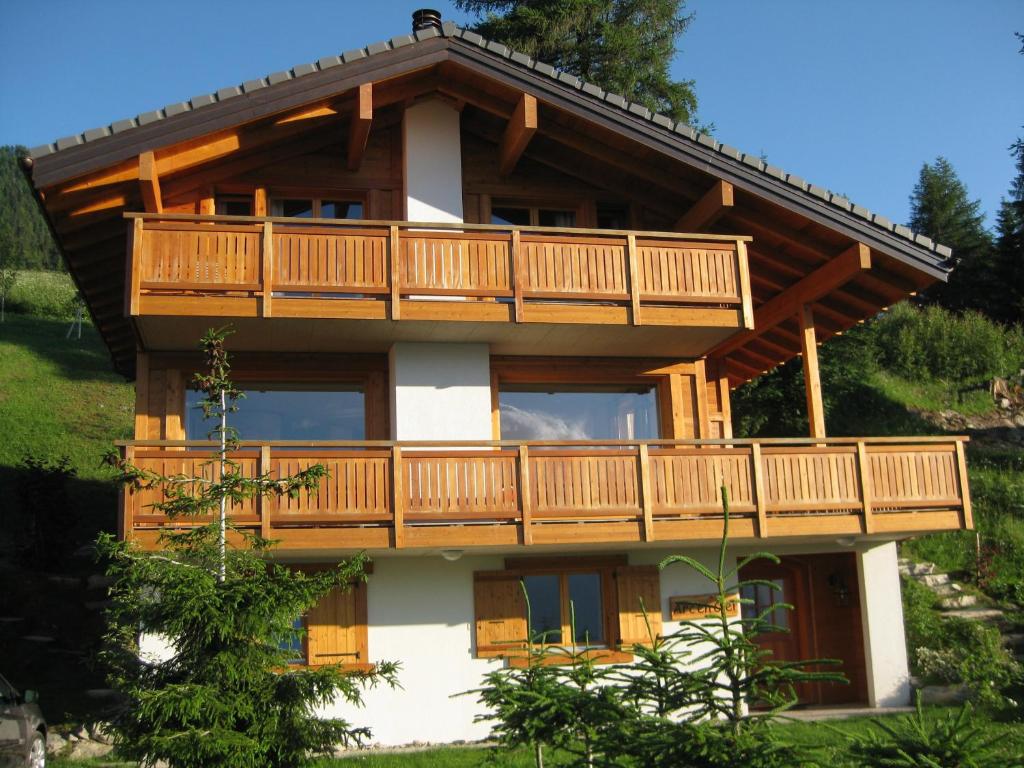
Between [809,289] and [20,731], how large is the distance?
1197 centimetres

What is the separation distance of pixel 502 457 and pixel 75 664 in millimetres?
7468

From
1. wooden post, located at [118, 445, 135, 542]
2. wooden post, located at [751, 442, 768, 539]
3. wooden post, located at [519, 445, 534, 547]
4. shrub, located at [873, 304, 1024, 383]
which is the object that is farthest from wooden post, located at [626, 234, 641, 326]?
shrub, located at [873, 304, 1024, 383]

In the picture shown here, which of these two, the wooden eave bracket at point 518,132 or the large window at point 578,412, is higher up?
the wooden eave bracket at point 518,132

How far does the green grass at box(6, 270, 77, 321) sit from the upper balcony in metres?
34.8

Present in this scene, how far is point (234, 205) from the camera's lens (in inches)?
637

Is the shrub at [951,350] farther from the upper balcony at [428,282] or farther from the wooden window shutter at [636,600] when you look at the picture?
the wooden window shutter at [636,600]

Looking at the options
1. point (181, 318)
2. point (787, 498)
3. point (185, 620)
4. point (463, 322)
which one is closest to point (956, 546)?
point (787, 498)

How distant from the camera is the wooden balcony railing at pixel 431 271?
13.9 metres

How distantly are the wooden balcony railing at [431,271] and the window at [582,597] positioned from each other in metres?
3.42

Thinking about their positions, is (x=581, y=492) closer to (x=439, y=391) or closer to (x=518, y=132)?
(x=439, y=391)

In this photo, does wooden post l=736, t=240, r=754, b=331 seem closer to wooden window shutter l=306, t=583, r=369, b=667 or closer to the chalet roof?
the chalet roof

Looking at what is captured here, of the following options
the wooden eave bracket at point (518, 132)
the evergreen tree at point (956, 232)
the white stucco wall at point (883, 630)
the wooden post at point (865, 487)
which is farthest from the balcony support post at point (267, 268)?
the evergreen tree at point (956, 232)

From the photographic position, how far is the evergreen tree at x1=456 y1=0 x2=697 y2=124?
28.6 m

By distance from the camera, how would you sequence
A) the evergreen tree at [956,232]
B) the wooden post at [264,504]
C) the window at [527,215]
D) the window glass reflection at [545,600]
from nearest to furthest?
the wooden post at [264,504] → the window glass reflection at [545,600] → the window at [527,215] → the evergreen tree at [956,232]
